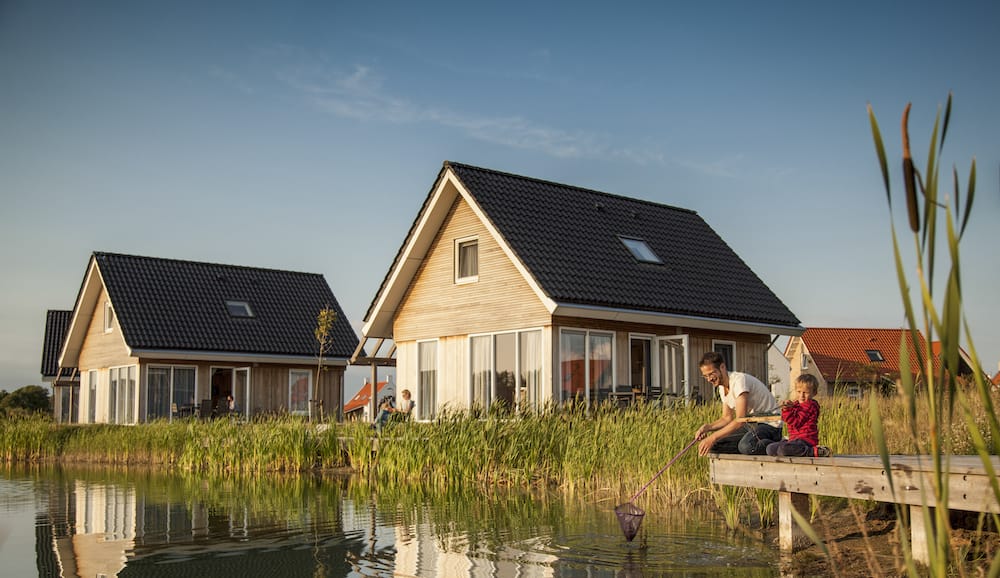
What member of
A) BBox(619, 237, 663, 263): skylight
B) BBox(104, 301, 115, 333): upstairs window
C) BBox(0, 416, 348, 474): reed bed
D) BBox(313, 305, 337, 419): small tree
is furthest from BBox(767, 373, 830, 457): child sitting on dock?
BBox(104, 301, 115, 333): upstairs window

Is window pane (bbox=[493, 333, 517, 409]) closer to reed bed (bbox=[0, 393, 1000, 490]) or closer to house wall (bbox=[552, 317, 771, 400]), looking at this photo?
house wall (bbox=[552, 317, 771, 400])

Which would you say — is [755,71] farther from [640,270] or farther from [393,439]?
[393,439]

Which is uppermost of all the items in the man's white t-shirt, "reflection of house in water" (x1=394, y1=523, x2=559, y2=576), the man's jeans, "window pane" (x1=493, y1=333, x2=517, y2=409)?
"window pane" (x1=493, y1=333, x2=517, y2=409)

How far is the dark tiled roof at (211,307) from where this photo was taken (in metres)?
29.5

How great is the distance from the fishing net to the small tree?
18.0 metres

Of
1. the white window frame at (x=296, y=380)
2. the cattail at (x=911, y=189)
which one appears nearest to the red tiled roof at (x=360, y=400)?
the white window frame at (x=296, y=380)

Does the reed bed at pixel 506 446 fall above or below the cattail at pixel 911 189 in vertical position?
below

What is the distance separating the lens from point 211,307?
31.2 meters

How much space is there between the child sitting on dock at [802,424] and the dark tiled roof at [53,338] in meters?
40.3

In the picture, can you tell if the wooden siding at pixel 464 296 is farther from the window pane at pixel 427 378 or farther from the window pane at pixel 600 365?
the window pane at pixel 600 365

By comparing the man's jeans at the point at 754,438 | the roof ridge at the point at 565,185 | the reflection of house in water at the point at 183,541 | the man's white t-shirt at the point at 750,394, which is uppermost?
the roof ridge at the point at 565,185

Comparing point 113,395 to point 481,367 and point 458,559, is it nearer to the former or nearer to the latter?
point 481,367

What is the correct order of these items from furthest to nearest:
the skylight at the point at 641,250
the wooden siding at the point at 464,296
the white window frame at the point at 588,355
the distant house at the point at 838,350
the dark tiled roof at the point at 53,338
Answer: the distant house at the point at 838,350 < the dark tiled roof at the point at 53,338 < the skylight at the point at 641,250 < the wooden siding at the point at 464,296 < the white window frame at the point at 588,355

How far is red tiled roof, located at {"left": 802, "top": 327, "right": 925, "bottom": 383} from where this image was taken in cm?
5244
